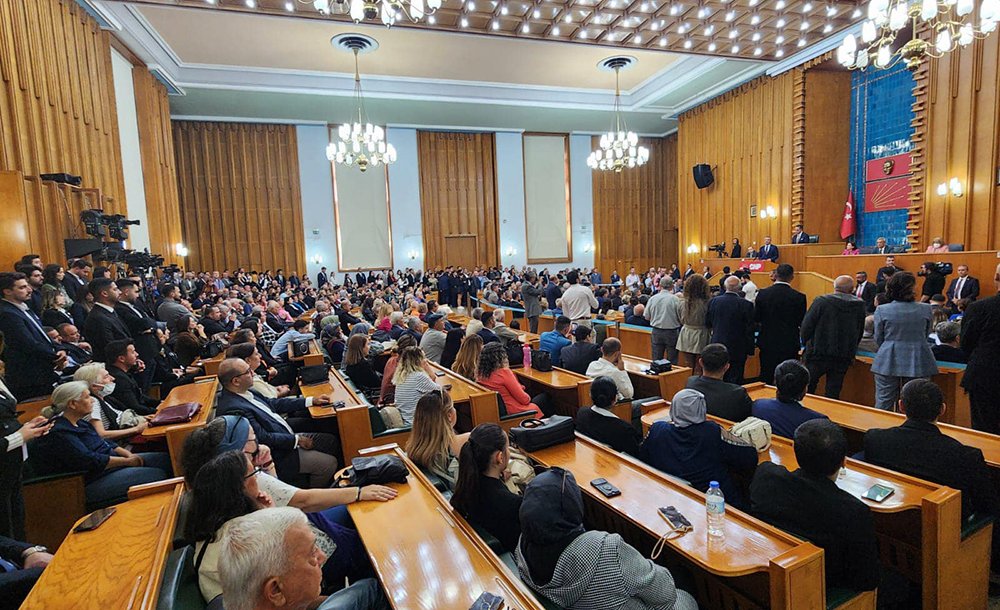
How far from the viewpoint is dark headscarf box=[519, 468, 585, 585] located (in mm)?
1691

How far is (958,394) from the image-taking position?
4.09 m

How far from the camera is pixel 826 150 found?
1209 centimetres

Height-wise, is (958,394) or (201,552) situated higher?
(201,552)

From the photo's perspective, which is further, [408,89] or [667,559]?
[408,89]

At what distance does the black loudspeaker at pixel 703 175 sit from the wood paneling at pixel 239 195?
12.0 m

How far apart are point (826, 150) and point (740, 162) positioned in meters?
2.16

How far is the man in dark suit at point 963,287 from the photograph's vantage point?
6.90 meters

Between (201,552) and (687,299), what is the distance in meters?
4.91

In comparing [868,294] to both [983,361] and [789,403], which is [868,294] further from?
[789,403]

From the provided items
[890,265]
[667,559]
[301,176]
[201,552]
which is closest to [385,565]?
[201,552]

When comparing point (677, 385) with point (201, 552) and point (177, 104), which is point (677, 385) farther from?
point (177, 104)

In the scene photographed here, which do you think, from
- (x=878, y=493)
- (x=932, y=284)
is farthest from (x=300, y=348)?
(x=932, y=284)

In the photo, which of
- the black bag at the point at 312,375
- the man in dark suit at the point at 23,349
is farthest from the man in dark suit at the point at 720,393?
the man in dark suit at the point at 23,349

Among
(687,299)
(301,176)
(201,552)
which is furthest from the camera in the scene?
(301,176)
